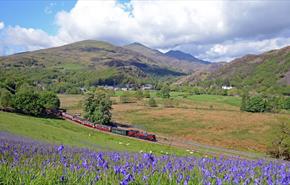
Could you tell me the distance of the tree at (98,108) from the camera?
8825 centimetres

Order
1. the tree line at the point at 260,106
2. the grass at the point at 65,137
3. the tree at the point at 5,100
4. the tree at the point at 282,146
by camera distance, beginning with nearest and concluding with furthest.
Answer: the grass at the point at 65,137, the tree at the point at 282,146, the tree at the point at 5,100, the tree line at the point at 260,106

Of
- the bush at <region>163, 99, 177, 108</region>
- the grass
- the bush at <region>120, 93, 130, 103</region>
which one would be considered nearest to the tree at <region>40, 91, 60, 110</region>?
the grass

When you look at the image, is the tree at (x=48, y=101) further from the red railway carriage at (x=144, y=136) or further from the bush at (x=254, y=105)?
the bush at (x=254, y=105)

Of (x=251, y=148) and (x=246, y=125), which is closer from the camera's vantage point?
(x=251, y=148)

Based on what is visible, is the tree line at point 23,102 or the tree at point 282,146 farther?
the tree line at point 23,102

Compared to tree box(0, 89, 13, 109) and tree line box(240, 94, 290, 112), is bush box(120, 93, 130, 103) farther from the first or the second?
tree box(0, 89, 13, 109)

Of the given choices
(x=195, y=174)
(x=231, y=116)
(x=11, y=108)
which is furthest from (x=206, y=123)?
(x=195, y=174)

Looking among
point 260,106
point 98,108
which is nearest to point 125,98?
point 260,106

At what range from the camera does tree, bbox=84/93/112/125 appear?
8825 cm

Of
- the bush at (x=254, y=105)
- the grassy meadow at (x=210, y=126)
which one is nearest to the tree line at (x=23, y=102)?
the grassy meadow at (x=210, y=126)

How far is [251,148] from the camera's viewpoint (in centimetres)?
7575

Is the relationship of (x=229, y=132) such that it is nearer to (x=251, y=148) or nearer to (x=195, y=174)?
(x=251, y=148)

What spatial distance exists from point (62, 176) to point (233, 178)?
2938 millimetres

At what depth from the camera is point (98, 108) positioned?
8956cm
